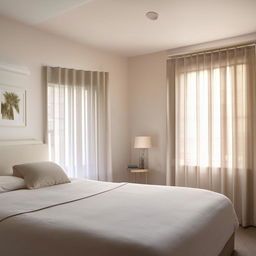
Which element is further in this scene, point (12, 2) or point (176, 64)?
point (176, 64)

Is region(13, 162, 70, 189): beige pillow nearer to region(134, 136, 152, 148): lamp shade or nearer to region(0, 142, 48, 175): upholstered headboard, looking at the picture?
region(0, 142, 48, 175): upholstered headboard

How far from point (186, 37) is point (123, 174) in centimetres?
257

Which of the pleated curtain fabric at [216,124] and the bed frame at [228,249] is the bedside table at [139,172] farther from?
the bed frame at [228,249]

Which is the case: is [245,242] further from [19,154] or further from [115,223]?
[19,154]

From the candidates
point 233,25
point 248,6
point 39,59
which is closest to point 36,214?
point 39,59

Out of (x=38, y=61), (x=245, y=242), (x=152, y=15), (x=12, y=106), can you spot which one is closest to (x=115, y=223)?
(x=245, y=242)

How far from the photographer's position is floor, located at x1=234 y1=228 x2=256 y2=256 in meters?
2.85

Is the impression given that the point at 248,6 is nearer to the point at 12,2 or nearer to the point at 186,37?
the point at 186,37

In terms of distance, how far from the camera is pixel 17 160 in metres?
3.19

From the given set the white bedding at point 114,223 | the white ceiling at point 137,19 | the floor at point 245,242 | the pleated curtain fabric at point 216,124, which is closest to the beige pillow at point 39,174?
the white bedding at point 114,223

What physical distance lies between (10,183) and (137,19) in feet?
7.74

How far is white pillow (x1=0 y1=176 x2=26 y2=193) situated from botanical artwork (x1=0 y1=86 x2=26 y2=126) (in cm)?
74

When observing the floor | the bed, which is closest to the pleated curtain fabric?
Answer: the floor

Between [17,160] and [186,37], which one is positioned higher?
[186,37]
